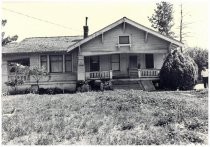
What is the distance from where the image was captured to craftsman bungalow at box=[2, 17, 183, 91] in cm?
2586

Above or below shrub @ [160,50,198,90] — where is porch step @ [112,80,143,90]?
below

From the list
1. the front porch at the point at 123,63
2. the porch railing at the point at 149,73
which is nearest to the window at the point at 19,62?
the front porch at the point at 123,63

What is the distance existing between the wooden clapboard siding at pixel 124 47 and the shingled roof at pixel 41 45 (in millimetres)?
2800

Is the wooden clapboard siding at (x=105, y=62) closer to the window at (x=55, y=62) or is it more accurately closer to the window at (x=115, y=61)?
the window at (x=115, y=61)

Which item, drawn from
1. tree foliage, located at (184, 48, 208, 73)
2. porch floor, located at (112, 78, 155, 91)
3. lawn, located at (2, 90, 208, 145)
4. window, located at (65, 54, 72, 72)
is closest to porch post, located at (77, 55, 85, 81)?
window, located at (65, 54, 72, 72)

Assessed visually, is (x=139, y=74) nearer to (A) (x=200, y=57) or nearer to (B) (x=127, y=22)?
(B) (x=127, y=22)

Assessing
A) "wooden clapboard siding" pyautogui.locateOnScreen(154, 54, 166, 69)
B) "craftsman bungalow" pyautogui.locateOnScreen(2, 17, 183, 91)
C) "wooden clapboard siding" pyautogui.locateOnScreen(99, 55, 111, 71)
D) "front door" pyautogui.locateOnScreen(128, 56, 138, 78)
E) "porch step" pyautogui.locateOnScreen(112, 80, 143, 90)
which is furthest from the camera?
"wooden clapboard siding" pyautogui.locateOnScreen(99, 55, 111, 71)

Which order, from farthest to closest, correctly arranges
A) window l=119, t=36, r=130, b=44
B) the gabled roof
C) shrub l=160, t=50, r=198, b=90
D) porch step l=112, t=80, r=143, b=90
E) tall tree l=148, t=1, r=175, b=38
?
tall tree l=148, t=1, r=175, b=38
window l=119, t=36, r=130, b=44
the gabled roof
porch step l=112, t=80, r=143, b=90
shrub l=160, t=50, r=198, b=90

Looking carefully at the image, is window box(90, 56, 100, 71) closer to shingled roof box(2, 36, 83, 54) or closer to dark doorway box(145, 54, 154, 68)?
shingled roof box(2, 36, 83, 54)

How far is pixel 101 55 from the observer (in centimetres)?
2825

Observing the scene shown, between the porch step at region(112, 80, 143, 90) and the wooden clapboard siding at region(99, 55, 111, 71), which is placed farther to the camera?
the wooden clapboard siding at region(99, 55, 111, 71)

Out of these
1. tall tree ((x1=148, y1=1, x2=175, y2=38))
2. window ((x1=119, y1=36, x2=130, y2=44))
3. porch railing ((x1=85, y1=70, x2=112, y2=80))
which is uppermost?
tall tree ((x1=148, y1=1, x2=175, y2=38))

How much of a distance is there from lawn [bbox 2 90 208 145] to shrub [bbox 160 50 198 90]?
20.4 feet

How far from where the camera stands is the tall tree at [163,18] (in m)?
51.8
